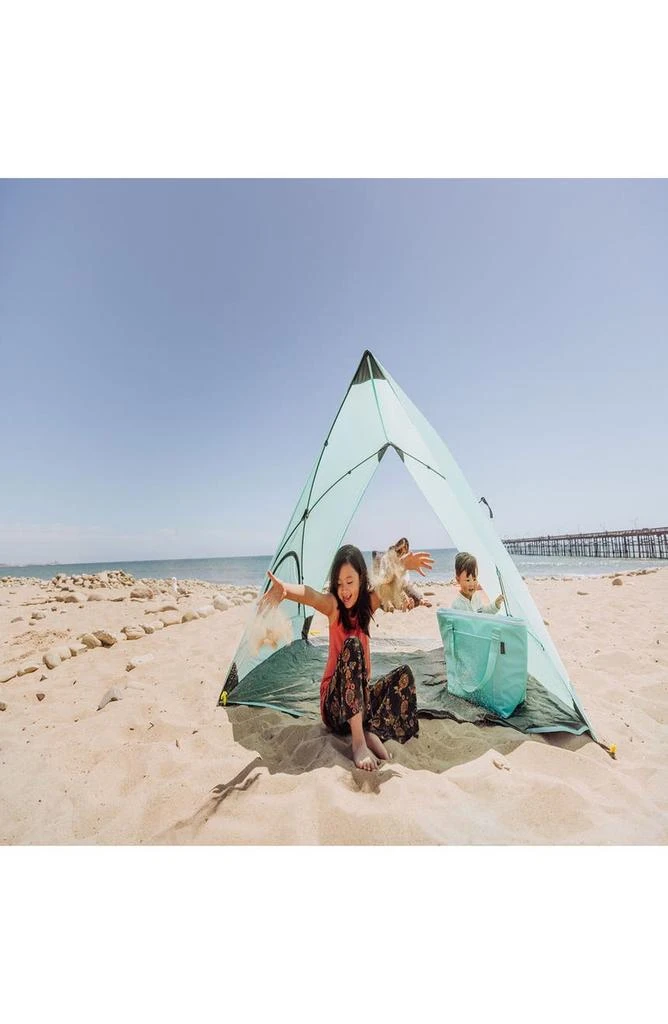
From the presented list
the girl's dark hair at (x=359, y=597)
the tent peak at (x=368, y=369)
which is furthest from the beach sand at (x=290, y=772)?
the tent peak at (x=368, y=369)

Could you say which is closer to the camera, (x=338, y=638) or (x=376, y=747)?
(x=376, y=747)

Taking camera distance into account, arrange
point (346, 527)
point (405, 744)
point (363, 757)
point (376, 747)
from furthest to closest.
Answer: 1. point (346, 527)
2. point (405, 744)
3. point (376, 747)
4. point (363, 757)

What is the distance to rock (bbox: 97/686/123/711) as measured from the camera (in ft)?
9.89

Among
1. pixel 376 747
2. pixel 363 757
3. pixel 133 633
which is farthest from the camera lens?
pixel 133 633

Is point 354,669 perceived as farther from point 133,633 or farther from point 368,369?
point 133,633

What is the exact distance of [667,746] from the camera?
229 centimetres

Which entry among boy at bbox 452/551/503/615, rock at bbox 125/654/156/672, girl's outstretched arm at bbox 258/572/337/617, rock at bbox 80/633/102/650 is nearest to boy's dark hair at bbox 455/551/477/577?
boy at bbox 452/551/503/615

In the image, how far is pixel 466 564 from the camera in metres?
3.09

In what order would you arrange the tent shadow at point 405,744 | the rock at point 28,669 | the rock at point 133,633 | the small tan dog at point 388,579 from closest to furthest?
the tent shadow at point 405,744 → the small tan dog at point 388,579 → the rock at point 28,669 → the rock at point 133,633

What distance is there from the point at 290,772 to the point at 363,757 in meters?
0.35

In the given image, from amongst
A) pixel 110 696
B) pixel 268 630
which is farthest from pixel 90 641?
pixel 268 630

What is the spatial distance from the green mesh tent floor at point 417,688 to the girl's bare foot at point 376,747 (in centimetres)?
51

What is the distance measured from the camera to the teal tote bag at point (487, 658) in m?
2.58

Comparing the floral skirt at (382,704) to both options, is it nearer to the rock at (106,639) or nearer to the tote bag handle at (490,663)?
the tote bag handle at (490,663)
